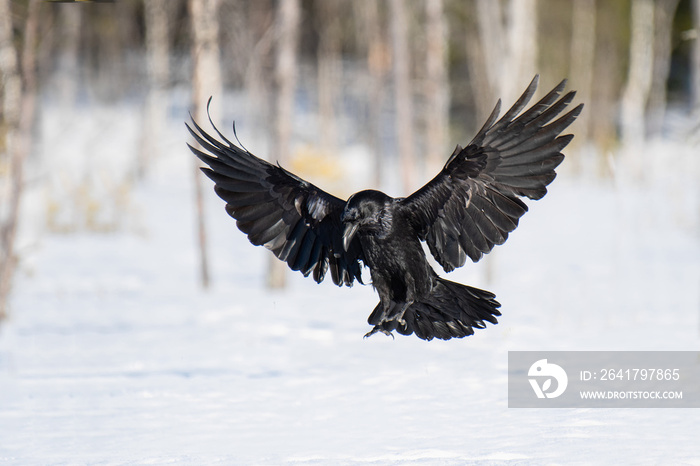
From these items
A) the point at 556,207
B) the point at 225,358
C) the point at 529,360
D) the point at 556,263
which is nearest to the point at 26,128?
the point at 225,358

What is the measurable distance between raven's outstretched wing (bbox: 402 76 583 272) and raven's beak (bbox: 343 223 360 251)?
34cm

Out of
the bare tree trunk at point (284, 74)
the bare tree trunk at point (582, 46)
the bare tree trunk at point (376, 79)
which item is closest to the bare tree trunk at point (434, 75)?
the bare tree trunk at point (376, 79)

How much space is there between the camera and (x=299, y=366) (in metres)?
5.73

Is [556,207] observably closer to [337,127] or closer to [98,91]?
[337,127]

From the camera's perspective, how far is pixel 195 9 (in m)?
9.16

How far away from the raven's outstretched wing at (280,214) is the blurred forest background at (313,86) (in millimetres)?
2879

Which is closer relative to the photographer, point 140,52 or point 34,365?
point 34,365

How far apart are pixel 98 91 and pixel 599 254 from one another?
22952 millimetres

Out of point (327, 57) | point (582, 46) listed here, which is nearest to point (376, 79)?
point (327, 57)

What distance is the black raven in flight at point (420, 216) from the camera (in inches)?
165

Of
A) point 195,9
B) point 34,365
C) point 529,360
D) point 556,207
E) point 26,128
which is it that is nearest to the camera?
point 529,360

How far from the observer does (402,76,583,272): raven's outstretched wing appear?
4129 millimetres

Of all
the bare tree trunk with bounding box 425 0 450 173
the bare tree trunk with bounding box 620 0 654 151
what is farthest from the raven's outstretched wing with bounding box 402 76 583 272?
the bare tree trunk with bounding box 620 0 654 151

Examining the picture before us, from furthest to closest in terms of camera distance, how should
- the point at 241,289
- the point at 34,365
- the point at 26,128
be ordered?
the point at 241,289, the point at 26,128, the point at 34,365
